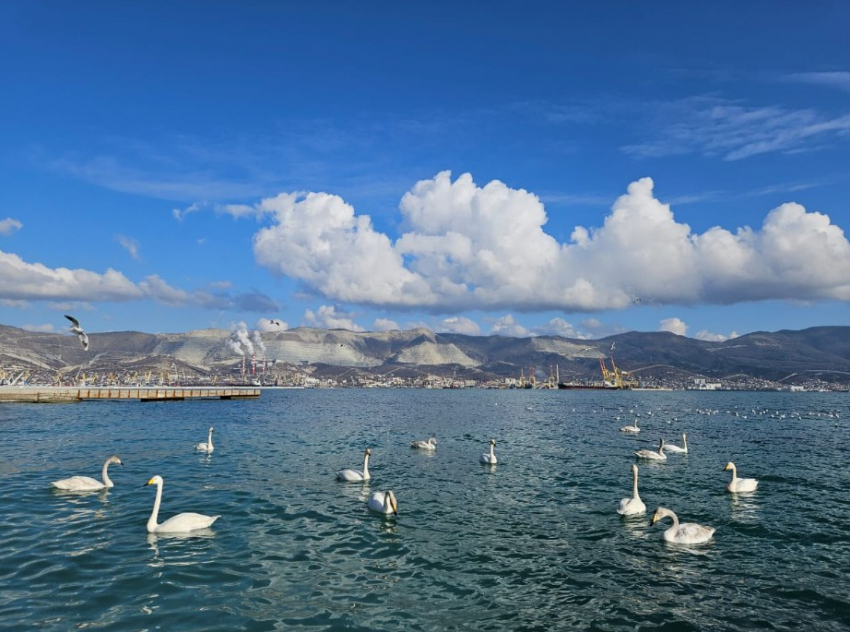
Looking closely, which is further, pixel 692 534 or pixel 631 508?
pixel 631 508

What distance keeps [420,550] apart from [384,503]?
4.92 m

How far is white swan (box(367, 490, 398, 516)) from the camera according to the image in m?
22.4

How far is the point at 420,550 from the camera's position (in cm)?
1808

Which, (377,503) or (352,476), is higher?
(377,503)

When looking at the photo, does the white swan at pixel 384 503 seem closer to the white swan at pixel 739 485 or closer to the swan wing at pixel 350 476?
the swan wing at pixel 350 476

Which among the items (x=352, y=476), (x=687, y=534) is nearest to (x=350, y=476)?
(x=352, y=476)

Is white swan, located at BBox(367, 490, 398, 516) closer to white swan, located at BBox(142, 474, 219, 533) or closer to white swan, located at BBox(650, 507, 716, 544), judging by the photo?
white swan, located at BBox(142, 474, 219, 533)

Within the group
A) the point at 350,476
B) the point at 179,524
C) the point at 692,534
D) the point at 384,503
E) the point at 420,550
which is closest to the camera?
the point at 420,550

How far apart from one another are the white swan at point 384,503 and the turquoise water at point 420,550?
18.7 inches

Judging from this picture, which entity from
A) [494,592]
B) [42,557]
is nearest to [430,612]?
[494,592]

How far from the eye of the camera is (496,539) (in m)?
19.4

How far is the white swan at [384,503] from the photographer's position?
73.4ft

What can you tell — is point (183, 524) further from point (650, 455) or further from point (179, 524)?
point (650, 455)

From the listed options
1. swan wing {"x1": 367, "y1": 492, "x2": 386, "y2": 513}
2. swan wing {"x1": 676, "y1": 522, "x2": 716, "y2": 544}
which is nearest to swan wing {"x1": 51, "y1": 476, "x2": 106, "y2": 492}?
swan wing {"x1": 367, "y1": 492, "x2": 386, "y2": 513}
